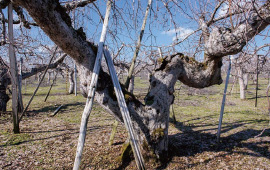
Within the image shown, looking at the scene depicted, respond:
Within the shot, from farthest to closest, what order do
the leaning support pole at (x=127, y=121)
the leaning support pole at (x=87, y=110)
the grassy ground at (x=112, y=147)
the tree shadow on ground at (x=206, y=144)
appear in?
the tree shadow on ground at (x=206, y=144)
the grassy ground at (x=112, y=147)
the leaning support pole at (x=127, y=121)
the leaning support pole at (x=87, y=110)

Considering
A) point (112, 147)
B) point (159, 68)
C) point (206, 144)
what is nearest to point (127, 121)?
point (159, 68)

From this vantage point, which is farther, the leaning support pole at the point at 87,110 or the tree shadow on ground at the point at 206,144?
the tree shadow on ground at the point at 206,144

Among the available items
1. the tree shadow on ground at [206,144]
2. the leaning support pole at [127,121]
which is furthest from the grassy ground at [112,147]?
the leaning support pole at [127,121]

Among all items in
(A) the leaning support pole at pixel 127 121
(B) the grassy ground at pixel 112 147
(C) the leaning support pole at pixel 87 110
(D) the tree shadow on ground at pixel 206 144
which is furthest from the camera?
(D) the tree shadow on ground at pixel 206 144

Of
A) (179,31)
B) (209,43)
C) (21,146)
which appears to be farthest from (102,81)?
(21,146)

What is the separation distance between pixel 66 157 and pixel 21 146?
146 centimetres

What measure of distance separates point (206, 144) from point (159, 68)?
2.47 m

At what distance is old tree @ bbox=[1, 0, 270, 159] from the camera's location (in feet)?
7.45

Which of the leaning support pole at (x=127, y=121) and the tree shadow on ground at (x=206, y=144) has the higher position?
the leaning support pole at (x=127, y=121)

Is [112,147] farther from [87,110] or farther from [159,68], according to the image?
[159,68]

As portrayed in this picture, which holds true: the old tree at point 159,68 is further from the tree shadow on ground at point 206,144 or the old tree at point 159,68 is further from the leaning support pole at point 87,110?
the tree shadow on ground at point 206,144

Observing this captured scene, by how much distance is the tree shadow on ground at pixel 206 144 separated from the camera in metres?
3.59

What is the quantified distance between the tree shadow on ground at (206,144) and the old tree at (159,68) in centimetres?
61

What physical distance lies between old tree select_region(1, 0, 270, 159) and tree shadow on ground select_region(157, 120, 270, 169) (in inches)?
24.1
